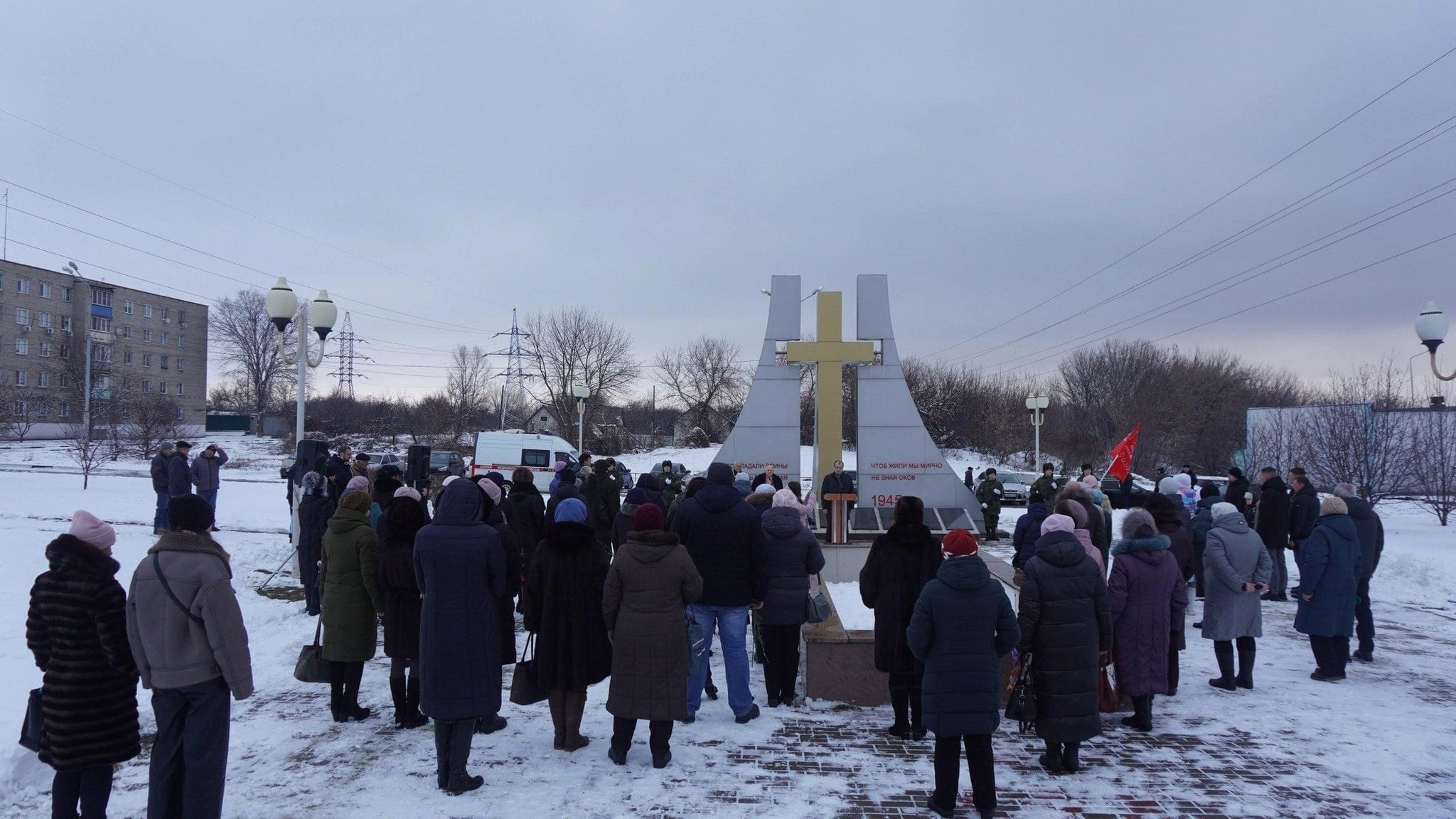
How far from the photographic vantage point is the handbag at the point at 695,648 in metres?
5.86

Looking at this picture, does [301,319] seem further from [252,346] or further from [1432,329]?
[252,346]

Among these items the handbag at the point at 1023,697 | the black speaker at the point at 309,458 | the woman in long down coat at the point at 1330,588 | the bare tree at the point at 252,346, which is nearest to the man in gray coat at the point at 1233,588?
the woman in long down coat at the point at 1330,588

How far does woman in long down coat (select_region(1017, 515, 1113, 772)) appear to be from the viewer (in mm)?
4996

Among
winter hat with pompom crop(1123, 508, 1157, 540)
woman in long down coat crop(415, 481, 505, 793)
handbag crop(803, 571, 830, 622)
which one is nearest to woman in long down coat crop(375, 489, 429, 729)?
woman in long down coat crop(415, 481, 505, 793)

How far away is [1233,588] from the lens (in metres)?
7.04

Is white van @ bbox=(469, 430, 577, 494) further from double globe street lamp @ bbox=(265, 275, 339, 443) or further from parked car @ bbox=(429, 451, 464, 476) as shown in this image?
double globe street lamp @ bbox=(265, 275, 339, 443)

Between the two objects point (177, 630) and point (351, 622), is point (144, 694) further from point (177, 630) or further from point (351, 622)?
point (177, 630)

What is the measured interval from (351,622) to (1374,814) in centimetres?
658

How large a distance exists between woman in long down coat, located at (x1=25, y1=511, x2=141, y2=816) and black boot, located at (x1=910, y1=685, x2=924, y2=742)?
4.66 m

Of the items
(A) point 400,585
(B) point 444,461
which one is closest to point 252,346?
(B) point 444,461

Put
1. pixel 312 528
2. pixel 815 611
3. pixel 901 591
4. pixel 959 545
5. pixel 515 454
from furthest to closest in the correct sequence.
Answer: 1. pixel 515 454
2. pixel 312 528
3. pixel 815 611
4. pixel 901 591
5. pixel 959 545

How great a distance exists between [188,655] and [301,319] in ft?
30.3

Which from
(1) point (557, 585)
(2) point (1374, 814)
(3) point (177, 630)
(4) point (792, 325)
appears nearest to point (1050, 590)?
(2) point (1374, 814)

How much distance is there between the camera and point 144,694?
20.8 ft
